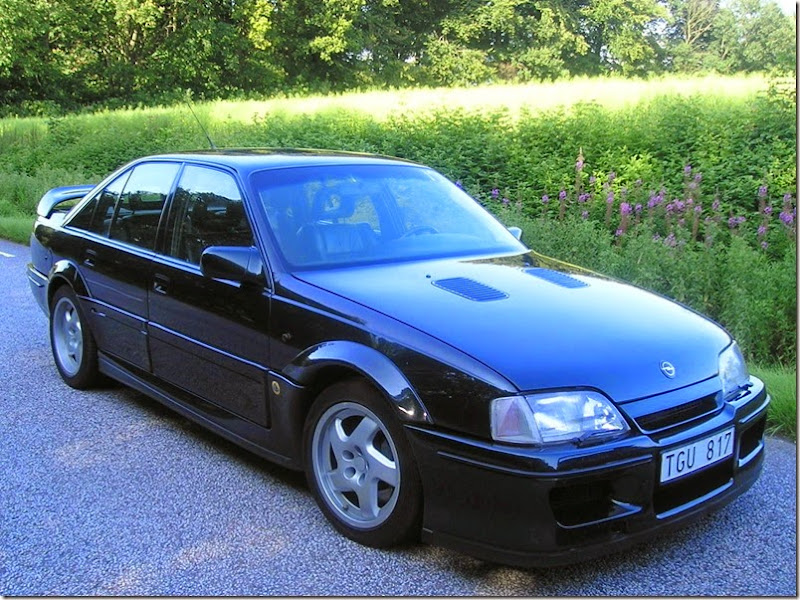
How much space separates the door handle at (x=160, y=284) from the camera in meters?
4.22

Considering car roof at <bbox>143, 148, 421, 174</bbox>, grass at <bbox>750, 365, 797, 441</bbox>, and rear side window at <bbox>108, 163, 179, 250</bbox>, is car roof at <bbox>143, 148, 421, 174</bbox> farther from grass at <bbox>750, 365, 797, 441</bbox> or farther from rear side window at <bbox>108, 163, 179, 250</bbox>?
grass at <bbox>750, 365, 797, 441</bbox>

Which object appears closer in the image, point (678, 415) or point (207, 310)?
point (678, 415)

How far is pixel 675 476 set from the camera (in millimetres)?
2807

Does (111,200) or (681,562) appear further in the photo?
(111,200)

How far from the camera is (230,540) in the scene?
10.6 feet

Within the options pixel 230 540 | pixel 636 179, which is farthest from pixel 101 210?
pixel 636 179

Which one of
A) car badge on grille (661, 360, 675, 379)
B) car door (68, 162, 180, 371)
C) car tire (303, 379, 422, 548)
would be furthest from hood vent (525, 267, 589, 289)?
car door (68, 162, 180, 371)

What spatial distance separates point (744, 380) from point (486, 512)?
136cm

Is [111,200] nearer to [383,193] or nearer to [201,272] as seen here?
[201,272]

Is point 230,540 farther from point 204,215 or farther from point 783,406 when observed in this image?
point 783,406

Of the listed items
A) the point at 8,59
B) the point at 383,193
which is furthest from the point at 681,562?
the point at 8,59

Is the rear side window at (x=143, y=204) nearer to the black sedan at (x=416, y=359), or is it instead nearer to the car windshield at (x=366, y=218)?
the black sedan at (x=416, y=359)

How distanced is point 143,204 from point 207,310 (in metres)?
1.17

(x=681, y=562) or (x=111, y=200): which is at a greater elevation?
(x=111, y=200)
